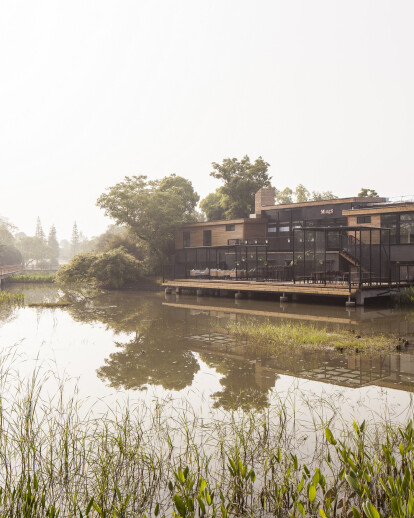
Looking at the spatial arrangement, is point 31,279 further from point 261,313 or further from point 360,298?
point 360,298

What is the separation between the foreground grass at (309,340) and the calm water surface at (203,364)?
1.62 ft

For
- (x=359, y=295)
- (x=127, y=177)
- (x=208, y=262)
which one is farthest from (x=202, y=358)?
(x=127, y=177)

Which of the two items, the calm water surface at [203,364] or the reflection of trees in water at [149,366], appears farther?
the reflection of trees in water at [149,366]

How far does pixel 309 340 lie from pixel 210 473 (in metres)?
7.64

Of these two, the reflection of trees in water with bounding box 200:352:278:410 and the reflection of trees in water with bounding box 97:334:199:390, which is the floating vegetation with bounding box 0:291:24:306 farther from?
→ the reflection of trees in water with bounding box 200:352:278:410

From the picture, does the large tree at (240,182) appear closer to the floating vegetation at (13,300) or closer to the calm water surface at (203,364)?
the floating vegetation at (13,300)

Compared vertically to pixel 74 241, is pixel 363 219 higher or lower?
lower

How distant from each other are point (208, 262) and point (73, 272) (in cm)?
1067

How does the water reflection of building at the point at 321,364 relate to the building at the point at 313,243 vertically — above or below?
below

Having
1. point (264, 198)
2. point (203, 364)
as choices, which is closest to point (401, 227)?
point (264, 198)

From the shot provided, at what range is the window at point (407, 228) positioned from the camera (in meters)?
25.5

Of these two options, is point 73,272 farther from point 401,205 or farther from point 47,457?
point 47,457

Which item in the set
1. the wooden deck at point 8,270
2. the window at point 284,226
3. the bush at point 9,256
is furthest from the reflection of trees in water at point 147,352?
the bush at point 9,256

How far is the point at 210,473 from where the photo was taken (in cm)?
465
